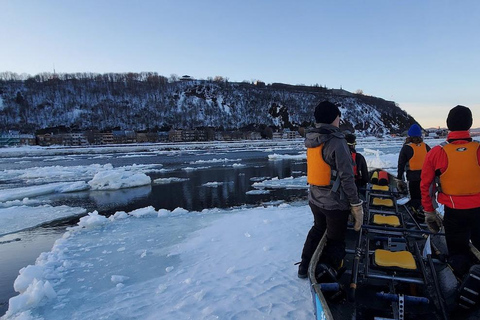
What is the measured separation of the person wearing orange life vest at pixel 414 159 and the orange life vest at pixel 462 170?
2318mm

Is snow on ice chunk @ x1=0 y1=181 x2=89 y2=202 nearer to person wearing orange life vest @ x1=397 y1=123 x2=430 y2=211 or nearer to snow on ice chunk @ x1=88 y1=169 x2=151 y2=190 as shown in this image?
snow on ice chunk @ x1=88 y1=169 x2=151 y2=190

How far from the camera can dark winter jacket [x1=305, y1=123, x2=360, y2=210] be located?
272 centimetres

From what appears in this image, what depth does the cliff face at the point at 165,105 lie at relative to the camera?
12838 centimetres

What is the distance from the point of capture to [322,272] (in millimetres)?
2732

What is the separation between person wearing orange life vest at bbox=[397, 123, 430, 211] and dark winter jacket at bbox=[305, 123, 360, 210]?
2586mm

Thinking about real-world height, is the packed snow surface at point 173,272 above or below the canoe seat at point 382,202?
below

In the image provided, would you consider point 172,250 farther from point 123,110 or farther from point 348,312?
point 123,110

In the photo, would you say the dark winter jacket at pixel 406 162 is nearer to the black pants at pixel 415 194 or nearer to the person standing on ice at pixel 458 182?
the black pants at pixel 415 194

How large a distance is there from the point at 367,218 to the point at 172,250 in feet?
10.4

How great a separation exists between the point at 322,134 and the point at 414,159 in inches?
111

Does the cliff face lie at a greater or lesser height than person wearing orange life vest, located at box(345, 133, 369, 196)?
greater

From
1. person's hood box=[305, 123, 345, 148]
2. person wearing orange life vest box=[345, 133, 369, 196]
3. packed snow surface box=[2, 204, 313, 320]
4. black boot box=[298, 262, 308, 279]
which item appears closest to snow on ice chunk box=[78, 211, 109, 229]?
packed snow surface box=[2, 204, 313, 320]

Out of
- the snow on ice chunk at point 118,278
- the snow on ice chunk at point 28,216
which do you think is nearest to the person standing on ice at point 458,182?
the snow on ice chunk at point 118,278

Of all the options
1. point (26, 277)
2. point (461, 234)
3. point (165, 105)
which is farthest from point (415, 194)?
point (165, 105)
